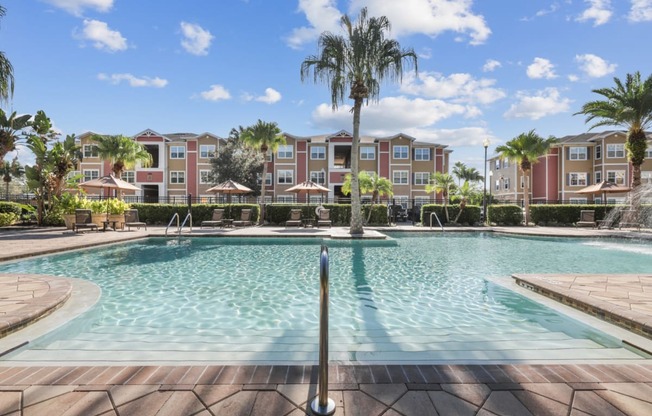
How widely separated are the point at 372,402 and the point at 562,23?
14.7 meters

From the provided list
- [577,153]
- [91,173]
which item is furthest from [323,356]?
[577,153]

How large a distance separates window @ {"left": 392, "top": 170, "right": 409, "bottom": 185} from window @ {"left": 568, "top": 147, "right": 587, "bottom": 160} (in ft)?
64.5

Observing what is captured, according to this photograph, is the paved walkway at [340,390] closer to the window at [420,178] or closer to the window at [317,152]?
the window at [317,152]

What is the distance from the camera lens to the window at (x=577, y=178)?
128 feet

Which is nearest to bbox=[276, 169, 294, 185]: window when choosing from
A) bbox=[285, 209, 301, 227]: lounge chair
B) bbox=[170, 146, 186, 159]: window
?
bbox=[170, 146, 186, 159]: window

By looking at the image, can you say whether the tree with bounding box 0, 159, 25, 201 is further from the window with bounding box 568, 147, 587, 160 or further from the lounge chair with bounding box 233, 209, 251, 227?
the window with bounding box 568, 147, 587, 160

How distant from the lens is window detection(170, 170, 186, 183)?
39719mm

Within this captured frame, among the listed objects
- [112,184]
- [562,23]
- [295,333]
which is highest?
[562,23]

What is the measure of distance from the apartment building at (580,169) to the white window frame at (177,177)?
37275mm

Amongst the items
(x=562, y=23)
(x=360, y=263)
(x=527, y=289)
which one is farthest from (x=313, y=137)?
(x=527, y=289)

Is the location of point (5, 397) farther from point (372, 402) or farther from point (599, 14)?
point (599, 14)

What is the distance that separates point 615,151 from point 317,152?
33480 mm

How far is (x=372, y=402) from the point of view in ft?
7.53

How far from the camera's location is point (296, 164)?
38.9m
